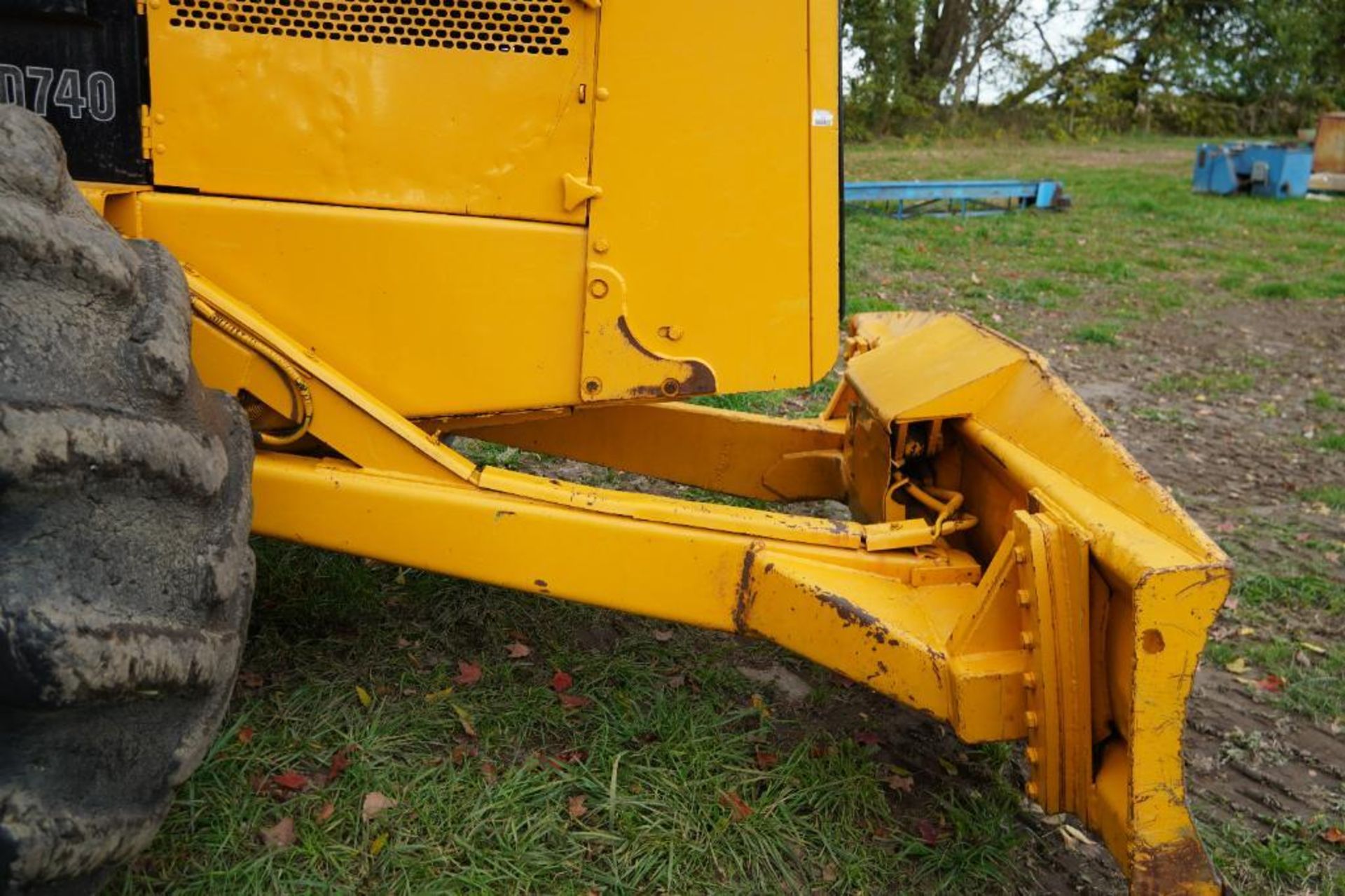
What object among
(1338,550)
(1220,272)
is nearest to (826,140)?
(1338,550)

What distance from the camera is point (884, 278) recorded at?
9.76 meters

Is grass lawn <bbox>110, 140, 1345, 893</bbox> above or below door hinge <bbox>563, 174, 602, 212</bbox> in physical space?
below

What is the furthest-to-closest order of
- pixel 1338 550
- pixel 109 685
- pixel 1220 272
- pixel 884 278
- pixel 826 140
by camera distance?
pixel 1220 272 < pixel 884 278 < pixel 1338 550 < pixel 826 140 < pixel 109 685

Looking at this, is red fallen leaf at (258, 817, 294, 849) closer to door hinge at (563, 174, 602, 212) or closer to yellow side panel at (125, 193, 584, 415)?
yellow side panel at (125, 193, 584, 415)

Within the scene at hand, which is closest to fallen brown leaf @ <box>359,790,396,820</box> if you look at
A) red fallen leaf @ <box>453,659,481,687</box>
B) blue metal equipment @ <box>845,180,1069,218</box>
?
red fallen leaf @ <box>453,659,481,687</box>

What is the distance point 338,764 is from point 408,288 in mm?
1180

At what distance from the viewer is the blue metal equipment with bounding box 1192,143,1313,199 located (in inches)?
648

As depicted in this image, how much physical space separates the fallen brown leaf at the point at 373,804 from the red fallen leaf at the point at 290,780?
0.51 ft

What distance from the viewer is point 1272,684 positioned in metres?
3.78

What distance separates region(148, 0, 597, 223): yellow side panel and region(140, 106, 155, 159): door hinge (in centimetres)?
1

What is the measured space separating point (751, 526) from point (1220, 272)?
996cm

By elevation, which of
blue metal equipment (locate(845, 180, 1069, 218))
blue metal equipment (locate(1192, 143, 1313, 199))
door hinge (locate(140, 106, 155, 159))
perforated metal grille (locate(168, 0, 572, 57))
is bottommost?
door hinge (locate(140, 106, 155, 159))

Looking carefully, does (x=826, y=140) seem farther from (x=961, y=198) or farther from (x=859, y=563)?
(x=961, y=198)

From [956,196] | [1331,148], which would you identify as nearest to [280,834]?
[956,196]
